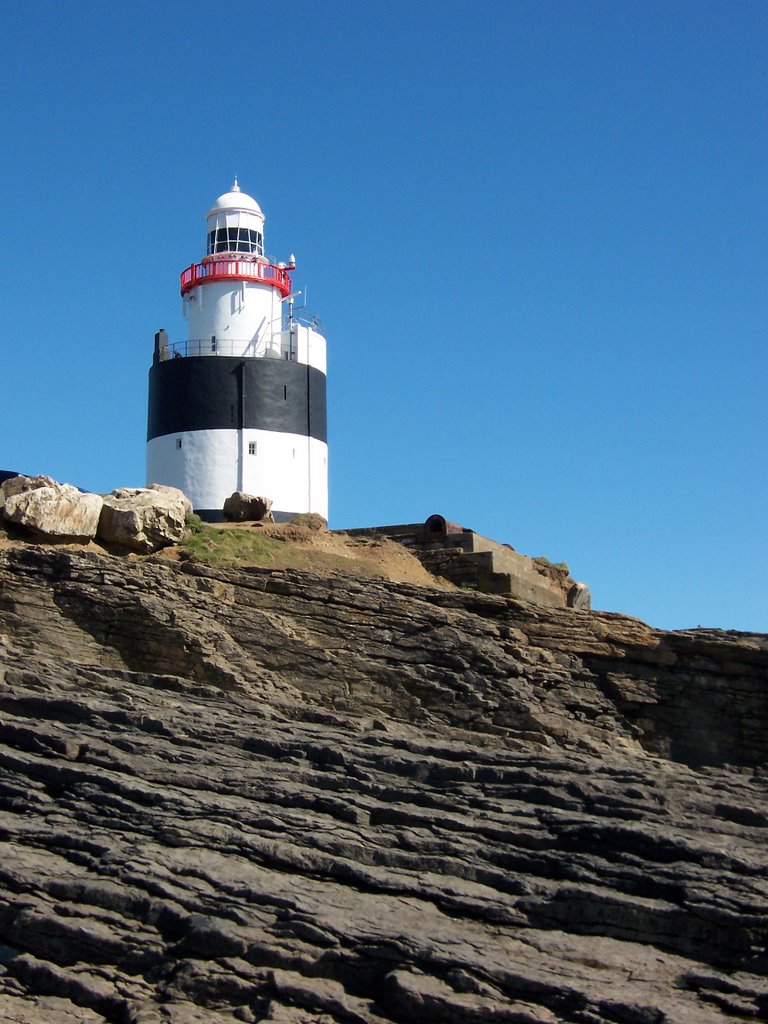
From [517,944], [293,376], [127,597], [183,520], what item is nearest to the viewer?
[517,944]

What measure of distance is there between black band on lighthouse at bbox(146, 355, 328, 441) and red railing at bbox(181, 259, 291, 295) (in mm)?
2299

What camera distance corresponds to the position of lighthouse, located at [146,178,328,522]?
31.0 metres

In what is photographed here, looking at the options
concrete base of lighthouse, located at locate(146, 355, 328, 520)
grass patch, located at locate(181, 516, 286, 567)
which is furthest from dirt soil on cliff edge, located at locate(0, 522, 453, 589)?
concrete base of lighthouse, located at locate(146, 355, 328, 520)

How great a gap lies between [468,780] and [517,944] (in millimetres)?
3045

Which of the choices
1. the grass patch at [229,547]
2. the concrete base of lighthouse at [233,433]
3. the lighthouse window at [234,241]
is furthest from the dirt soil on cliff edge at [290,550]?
the lighthouse window at [234,241]

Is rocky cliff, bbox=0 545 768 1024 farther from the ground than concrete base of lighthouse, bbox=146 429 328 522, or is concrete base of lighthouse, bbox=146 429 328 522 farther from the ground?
concrete base of lighthouse, bbox=146 429 328 522

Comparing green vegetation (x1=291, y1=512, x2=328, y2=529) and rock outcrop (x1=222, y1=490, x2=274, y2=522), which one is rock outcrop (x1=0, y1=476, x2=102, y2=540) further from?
green vegetation (x1=291, y1=512, x2=328, y2=529)

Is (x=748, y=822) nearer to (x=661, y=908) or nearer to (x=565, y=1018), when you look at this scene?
(x=661, y=908)

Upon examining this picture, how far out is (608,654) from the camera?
20641 mm

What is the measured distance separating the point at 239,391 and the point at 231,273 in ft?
10.9

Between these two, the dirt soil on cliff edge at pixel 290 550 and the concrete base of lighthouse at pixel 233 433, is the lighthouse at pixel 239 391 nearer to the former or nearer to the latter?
the concrete base of lighthouse at pixel 233 433

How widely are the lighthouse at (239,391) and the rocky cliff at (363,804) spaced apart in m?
10.3

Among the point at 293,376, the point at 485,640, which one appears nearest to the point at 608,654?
the point at 485,640

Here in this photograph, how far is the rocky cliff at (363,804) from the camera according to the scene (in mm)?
13102
